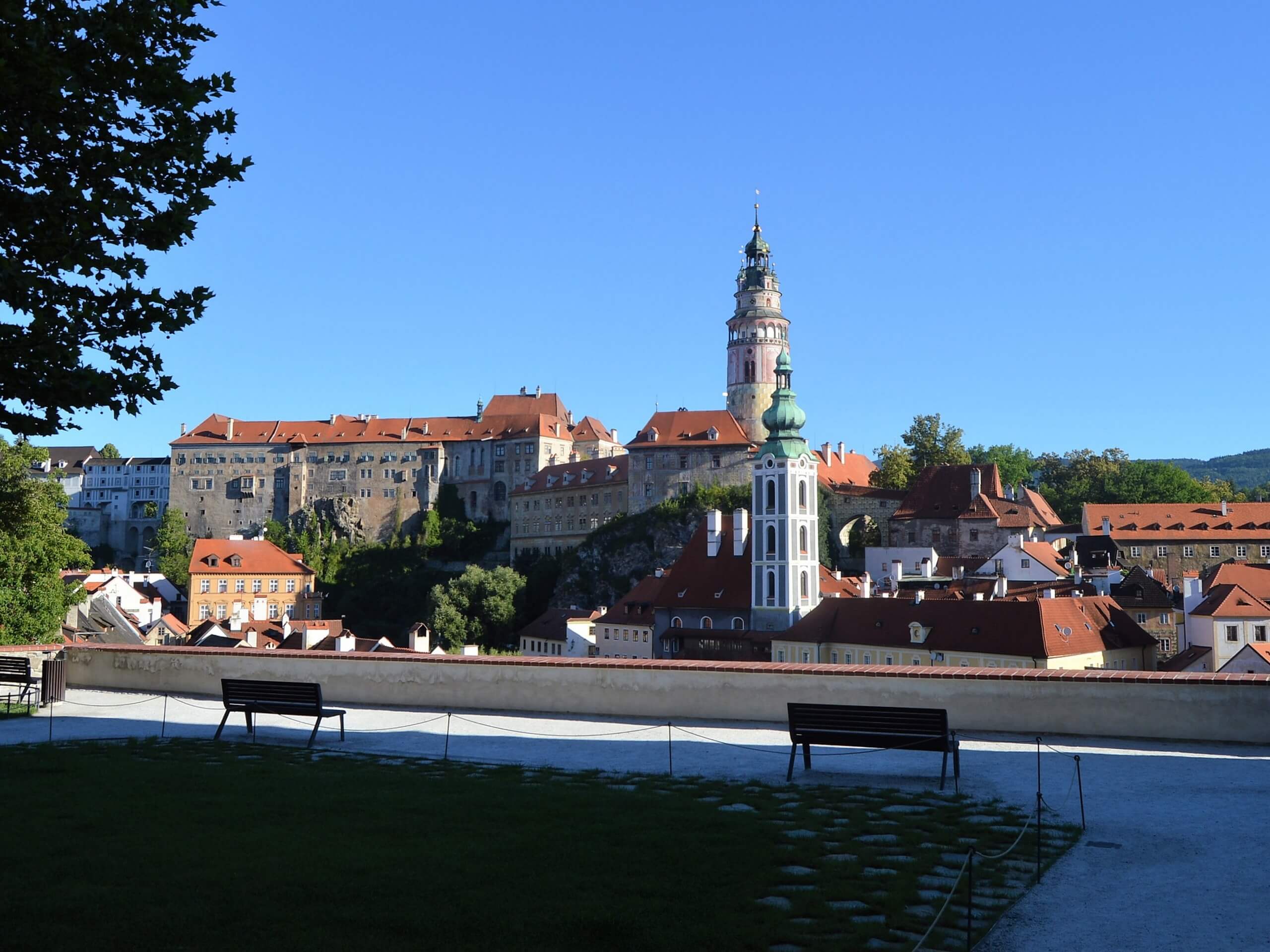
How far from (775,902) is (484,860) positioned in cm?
196

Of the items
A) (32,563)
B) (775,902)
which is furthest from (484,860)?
(32,563)

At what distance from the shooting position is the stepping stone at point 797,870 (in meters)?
7.76

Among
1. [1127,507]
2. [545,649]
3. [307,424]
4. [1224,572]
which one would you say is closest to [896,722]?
[1224,572]

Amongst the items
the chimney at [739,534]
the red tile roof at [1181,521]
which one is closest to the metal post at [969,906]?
the chimney at [739,534]

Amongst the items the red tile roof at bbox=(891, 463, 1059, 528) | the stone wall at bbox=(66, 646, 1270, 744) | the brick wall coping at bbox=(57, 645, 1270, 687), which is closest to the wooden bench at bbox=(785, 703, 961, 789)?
the brick wall coping at bbox=(57, 645, 1270, 687)

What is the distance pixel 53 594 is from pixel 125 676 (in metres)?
10.4

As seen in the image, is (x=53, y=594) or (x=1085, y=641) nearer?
(x=53, y=594)

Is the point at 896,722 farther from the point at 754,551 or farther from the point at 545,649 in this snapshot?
the point at 545,649

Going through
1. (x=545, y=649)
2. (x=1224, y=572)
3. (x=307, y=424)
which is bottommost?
(x=545, y=649)

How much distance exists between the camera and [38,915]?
6590 millimetres

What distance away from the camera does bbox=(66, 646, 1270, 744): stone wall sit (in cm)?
1348

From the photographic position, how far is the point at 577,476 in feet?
320

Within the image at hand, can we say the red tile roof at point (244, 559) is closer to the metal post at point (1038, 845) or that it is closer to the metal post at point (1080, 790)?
the metal post at point (1080, 790)

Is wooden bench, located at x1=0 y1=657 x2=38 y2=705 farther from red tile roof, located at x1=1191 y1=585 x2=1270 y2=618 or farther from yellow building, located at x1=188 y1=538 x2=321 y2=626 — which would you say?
yellow building, located at x1=188 y1=538 x2=321 y2=626
